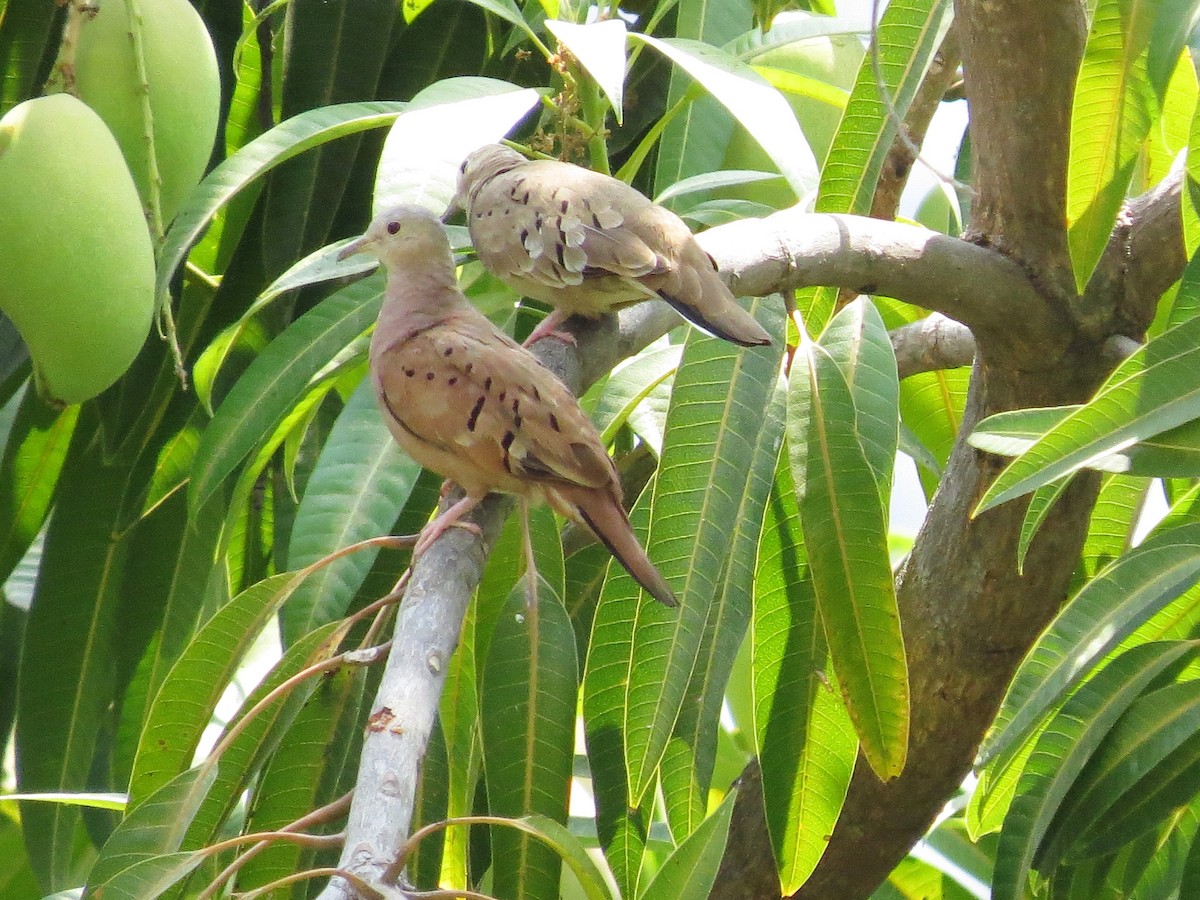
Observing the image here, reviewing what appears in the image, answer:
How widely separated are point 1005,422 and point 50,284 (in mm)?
1101

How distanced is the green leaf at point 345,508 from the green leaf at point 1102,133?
0.98 meters

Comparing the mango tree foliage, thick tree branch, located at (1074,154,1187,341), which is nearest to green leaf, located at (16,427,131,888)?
the mango tree foliage

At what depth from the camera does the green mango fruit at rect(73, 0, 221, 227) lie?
5.57ft

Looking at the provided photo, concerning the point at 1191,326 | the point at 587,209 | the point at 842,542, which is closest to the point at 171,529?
the point at 587,209

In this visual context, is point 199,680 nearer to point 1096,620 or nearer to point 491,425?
point 491,425

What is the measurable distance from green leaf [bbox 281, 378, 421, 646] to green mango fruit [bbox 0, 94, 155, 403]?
44 centimetres

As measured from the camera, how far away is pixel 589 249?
194cm

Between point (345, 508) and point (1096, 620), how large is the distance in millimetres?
1018

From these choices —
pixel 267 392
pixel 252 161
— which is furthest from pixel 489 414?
pixel 252 161

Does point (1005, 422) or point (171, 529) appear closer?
point (1005, 422)

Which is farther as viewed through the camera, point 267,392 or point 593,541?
point 593,541

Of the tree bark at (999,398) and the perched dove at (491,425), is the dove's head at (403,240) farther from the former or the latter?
the tree bark at (999,398)

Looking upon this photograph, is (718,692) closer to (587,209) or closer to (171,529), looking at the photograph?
(587,209)

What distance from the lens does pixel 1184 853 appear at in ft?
7.29
